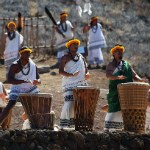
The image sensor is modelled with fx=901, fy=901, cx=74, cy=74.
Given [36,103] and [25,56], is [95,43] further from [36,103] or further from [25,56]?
[36,103]

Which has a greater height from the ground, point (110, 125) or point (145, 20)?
point (145, 20)

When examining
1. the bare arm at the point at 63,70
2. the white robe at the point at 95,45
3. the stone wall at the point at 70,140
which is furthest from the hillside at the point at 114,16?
the stone wall at the point at 70,140

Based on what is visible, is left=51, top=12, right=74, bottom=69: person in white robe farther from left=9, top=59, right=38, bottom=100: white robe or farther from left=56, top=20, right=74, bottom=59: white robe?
left=9, top=59, right=38, bottom=100: white robe

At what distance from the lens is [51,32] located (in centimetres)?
2839

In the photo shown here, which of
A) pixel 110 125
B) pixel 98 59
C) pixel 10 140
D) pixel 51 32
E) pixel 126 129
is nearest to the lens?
pixel 10 140

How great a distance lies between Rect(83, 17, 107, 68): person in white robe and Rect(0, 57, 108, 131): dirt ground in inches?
24.3

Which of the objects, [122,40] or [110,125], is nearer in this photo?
[110,125]

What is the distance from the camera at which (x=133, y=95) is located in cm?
1347

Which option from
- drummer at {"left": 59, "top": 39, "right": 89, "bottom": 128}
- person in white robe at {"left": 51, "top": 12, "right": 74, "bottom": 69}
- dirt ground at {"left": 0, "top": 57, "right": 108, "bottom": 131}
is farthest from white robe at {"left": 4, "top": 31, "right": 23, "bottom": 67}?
drummer at {"left": 59, "top": 39, "right": 89, "bottom": 128}

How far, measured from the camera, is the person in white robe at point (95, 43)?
24.6m

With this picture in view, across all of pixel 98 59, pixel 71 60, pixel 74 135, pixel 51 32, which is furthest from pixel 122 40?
pixel 74 135

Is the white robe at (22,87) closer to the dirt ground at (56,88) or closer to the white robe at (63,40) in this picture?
the dirt ground at (56,88)

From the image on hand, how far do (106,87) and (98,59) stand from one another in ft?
9.93

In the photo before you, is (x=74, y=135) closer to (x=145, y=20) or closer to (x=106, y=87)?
(x=106, y=87)
